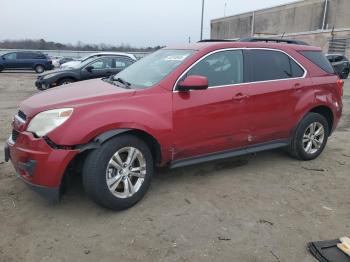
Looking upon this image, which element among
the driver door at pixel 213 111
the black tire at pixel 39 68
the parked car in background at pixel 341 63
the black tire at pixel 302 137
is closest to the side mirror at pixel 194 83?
the driver door at pixel 213 111

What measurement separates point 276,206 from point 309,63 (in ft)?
7.82

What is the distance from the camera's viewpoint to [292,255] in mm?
3088

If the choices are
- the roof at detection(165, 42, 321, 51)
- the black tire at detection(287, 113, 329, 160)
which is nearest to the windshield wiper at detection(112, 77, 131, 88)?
the roof at detection(165, 42, 321, 51)

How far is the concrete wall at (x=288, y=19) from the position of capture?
51281mm

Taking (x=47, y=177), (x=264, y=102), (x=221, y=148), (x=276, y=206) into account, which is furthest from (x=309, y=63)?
(x=47, y=177)

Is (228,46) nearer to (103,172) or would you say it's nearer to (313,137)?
(313,137)

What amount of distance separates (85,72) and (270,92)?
9001 mm

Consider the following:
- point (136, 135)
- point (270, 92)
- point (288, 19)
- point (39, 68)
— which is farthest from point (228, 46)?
point (288, 19)

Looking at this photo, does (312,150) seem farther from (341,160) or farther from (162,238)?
(162,238)

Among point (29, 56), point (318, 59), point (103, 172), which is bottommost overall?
point (29, 56)

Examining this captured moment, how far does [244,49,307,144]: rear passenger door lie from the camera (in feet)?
Answer: 15.2

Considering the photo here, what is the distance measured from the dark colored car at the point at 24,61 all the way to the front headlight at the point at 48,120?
24438 millimetres

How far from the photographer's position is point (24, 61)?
2619 cm

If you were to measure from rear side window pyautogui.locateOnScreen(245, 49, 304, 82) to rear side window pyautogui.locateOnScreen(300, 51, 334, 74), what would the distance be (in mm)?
321
